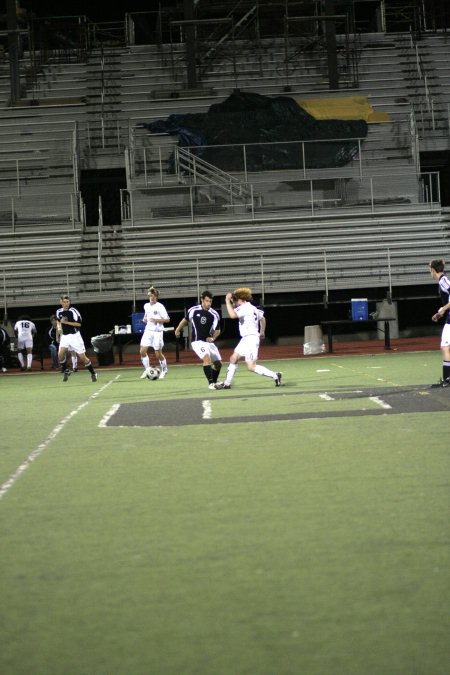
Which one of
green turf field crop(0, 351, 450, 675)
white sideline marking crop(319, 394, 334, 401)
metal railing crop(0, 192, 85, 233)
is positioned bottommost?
white sideline marking crop(319, 394, 334, 401)

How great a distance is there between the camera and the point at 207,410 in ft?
48.7

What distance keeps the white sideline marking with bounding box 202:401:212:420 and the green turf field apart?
0.58 meters

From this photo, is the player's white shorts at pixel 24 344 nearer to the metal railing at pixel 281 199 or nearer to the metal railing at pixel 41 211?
the metal railing at pixel 41 211

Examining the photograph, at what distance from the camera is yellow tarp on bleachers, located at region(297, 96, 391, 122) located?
126ft

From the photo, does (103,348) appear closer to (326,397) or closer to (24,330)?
(24,330)

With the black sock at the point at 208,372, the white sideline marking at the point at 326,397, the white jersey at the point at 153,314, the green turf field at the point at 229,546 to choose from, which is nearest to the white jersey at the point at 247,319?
the black sock at the point at 208,372

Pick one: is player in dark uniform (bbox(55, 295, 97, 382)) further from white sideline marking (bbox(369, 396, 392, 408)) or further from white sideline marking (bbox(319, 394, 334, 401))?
white sideline marking (bbox(369, 396, 392, 408))

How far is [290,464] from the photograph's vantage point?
9.46 metres

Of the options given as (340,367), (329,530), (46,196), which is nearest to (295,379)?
(340,367)

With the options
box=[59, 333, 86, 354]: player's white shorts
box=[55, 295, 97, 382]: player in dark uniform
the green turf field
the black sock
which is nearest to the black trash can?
box=[55, 295, 97, 382]: player in dark uniform

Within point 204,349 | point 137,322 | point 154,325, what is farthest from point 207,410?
point 137,322

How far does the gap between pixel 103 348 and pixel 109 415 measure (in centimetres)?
1420

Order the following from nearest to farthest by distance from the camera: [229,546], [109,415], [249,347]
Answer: [229,546] → [109,415] → [249,347]

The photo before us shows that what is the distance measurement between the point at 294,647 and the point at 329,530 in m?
2.24
